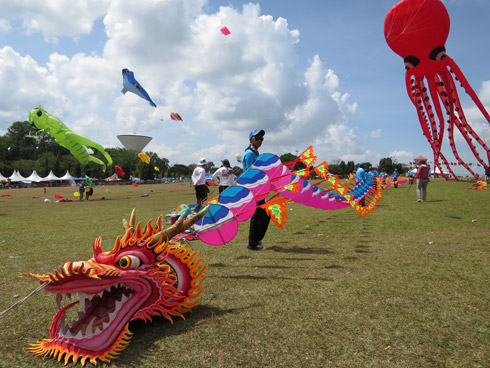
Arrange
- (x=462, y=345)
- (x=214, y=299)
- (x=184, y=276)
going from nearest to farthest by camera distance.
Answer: (x=462, y=345) < (x=184, y=276) < (x=214, y=299)

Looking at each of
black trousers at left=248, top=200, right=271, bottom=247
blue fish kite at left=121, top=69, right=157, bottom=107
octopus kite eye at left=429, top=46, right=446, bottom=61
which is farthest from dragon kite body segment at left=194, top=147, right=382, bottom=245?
blue fish kite at left=121, top=69, right=157, bottom=107

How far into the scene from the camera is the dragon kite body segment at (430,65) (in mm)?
6945

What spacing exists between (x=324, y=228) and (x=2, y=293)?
660 cm

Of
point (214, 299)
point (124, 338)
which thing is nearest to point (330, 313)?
point (214, 299)

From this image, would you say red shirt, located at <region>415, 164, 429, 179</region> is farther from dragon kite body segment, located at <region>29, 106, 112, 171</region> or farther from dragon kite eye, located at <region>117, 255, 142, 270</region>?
dragon kite body segment, located at <region>29, 106, 112, 171</region>

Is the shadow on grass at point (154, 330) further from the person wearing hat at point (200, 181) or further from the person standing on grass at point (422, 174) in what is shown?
the person standing on grass at point (422, 174)

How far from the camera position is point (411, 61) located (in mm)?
7805

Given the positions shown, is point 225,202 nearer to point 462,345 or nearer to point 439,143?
point 462,345

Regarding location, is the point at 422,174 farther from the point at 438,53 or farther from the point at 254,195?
the point at 254,195

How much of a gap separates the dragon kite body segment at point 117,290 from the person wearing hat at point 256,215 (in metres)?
2.69

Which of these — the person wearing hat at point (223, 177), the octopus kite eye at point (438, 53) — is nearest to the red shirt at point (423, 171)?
the octopus kite eye at point (438, 53)

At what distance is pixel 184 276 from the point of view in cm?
290

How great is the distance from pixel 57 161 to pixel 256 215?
78542 mm

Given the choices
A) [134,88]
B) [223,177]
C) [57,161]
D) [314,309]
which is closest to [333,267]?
[314,309]
